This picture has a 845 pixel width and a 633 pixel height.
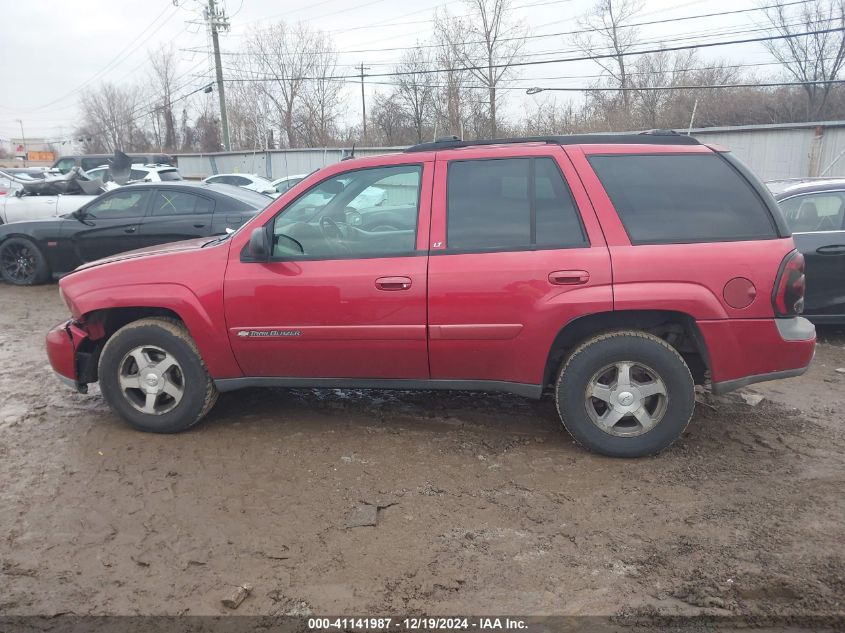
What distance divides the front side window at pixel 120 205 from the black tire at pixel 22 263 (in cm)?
120

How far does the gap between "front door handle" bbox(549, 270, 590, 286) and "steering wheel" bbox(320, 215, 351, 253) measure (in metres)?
1.24

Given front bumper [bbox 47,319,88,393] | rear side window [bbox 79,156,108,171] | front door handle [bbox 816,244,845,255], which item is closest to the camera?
front bumper [bbox 47,319,88,393]

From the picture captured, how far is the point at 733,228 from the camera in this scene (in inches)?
141

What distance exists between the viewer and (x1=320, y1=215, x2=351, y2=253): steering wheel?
12.9 feet

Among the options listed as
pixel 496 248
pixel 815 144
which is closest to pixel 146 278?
pixel 496 248

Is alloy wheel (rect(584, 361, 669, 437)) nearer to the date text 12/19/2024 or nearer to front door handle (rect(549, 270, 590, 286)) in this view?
front door handle (rect(549, 270, 590, 286))

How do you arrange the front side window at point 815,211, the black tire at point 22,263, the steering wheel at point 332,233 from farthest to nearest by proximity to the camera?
the black tire at point 22,263, the front side window at point 815,211, the steering wheel at point 332,233

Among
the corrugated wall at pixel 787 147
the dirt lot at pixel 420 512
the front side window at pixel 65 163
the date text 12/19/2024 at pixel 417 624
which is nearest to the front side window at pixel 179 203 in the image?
the dirt lot at pixel 420 512

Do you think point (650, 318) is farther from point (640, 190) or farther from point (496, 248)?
point (496, 248)

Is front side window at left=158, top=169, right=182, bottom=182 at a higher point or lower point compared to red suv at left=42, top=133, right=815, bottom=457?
higher

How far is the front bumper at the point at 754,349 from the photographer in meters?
3.56

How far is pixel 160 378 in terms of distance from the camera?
4219mm

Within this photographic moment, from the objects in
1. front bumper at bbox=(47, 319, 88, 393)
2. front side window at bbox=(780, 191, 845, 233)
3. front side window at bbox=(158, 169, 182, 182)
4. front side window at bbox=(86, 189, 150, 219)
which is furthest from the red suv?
front side window at bbox=(158, 169, 182, 182)

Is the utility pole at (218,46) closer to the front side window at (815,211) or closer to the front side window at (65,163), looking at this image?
the front side window at (65,163)
